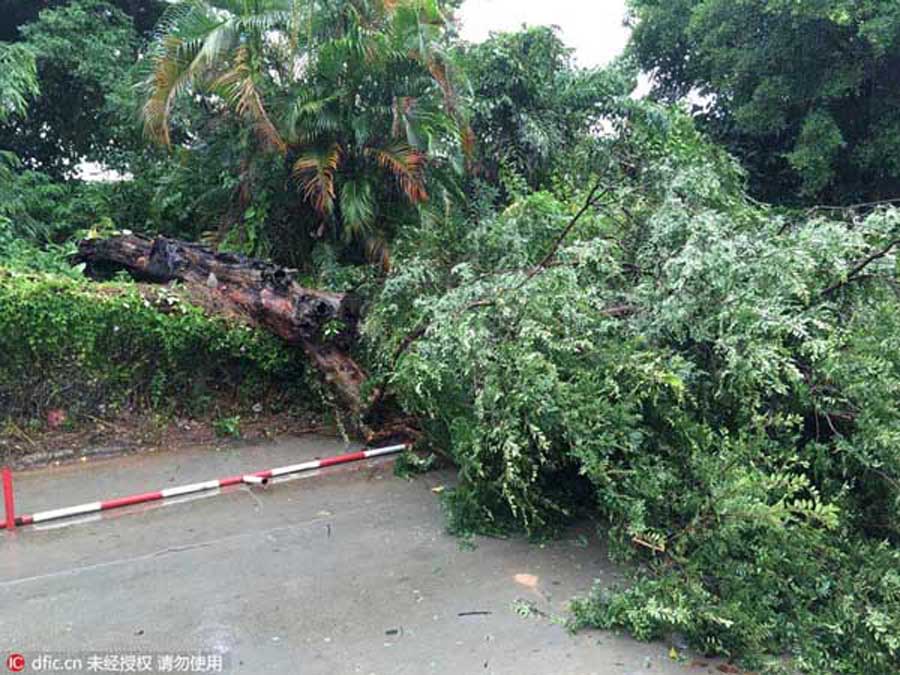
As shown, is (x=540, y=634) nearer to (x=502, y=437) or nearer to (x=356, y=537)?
(x=502, y=437)

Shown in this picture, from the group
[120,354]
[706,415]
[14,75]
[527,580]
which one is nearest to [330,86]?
[120,354]

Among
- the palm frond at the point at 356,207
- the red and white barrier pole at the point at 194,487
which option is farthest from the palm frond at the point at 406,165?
the red and white barrier pole at the point at 194,487

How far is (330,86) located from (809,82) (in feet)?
33.3

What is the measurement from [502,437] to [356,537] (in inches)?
47.6

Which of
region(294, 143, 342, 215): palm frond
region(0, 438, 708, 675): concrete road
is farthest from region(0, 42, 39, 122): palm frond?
region(0, 438, 708, 675): concrete road

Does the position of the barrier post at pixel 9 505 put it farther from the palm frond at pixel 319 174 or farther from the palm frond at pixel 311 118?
the palm frond at pixel 311 118

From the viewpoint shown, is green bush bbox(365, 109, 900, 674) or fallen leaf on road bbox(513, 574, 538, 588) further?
fallen leaf on road bbox(513, 574, 538, 588)

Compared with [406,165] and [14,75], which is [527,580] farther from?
[14,75]

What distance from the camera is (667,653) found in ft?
9.82

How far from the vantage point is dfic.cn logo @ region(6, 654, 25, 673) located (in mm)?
2836

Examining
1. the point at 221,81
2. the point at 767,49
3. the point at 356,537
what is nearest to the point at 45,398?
the point at 356,537

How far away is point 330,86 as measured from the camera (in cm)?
754

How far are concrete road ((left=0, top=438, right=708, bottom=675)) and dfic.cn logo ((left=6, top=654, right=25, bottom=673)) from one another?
0.22 feet

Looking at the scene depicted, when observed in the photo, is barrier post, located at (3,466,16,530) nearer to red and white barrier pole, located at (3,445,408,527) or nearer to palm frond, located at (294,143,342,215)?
red and white barrier pole, located at (3,445,408,527)
